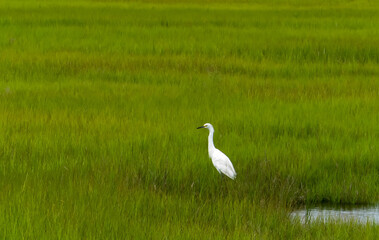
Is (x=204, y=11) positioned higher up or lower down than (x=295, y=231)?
lower down

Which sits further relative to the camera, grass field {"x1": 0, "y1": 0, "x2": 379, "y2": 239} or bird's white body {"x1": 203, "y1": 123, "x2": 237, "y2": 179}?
bird's white body {"x1": 203, "y1": 123, "x2": 237, "y2": 179}

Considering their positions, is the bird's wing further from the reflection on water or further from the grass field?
the reflection on water

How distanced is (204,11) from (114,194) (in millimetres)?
17629

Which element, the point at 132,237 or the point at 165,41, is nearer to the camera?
the point at 132,237

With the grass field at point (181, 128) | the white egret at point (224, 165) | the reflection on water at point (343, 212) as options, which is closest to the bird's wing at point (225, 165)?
the white egret at point (224, 165)

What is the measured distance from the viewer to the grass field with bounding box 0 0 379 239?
16.1ft

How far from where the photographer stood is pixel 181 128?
26.3 feet

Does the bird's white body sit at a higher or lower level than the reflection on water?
higher

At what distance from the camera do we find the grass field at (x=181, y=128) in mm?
4922

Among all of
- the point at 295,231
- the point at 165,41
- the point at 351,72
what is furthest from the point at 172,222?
the point at 165,41

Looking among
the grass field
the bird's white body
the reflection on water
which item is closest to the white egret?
the bird's white body

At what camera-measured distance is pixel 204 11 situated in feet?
73.3

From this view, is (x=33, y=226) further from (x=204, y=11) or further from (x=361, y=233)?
(x=204, y=11)

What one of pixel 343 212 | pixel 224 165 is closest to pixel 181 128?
pixel 224 165
